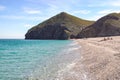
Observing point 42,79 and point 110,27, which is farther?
point 110,27

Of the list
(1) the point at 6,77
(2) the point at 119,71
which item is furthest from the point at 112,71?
(1) the point at 6,77

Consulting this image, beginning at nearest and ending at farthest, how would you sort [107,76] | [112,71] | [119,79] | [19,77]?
1. [119,79]
2. [107,76]
3. [112,71]
4. [19,77]

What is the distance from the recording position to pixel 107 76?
18.1 m

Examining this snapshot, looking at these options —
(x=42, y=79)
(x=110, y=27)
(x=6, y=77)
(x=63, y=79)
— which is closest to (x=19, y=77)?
(x=6, y=77)

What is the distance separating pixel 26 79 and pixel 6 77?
93.6 inches

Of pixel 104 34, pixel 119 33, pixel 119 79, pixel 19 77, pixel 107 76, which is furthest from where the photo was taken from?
pixel 104 34

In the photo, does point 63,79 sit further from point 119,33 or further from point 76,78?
point 119,33

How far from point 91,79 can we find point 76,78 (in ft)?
4.99

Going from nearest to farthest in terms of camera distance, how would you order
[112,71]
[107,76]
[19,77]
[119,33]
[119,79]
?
[119,79] → [107,76] → [112,71] → [19,77] → [119,33]

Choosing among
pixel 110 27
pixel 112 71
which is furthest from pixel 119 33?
pixel 112 71

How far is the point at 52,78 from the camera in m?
19.9

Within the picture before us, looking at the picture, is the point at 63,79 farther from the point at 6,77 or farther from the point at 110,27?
the point at 110,27

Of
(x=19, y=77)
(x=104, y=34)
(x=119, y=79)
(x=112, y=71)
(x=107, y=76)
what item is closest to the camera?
(x=119, y=79)

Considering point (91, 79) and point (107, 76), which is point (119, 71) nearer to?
point (107, 76)
